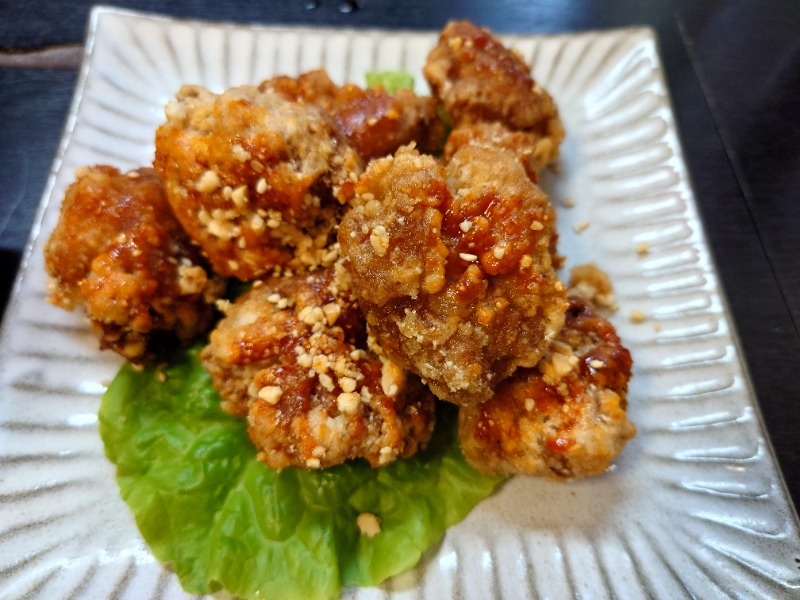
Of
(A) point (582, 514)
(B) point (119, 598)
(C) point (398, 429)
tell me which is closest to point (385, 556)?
(C) point (398, 429)

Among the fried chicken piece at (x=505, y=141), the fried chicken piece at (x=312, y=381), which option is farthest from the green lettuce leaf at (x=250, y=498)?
the fried chicken piece at (x=505, y=141)

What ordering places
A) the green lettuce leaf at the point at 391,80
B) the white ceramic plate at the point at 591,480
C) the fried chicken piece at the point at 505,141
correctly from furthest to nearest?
the green lettuce leaf at the point at 391,80 < the fried chicken piece at the point at 505,141 < the white ceramic plate at the point at 591,480

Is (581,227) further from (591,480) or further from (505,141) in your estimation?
(591,480)

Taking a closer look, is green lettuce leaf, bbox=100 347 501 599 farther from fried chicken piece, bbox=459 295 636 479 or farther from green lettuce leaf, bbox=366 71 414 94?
green lettuce leaf, bbox=366 71 414 94

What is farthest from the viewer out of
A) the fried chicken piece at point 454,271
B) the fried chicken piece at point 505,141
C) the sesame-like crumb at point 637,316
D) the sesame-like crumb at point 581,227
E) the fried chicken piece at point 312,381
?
the sesame-like crumb at point 581,227

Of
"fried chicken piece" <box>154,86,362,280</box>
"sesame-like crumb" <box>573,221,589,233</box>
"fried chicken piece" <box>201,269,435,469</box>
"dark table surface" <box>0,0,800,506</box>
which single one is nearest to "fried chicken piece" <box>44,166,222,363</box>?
"fried chicken piece" <box>154,86,362,280</box>

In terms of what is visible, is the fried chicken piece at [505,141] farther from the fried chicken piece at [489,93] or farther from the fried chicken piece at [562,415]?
the fried chicken piece at [562,415]
